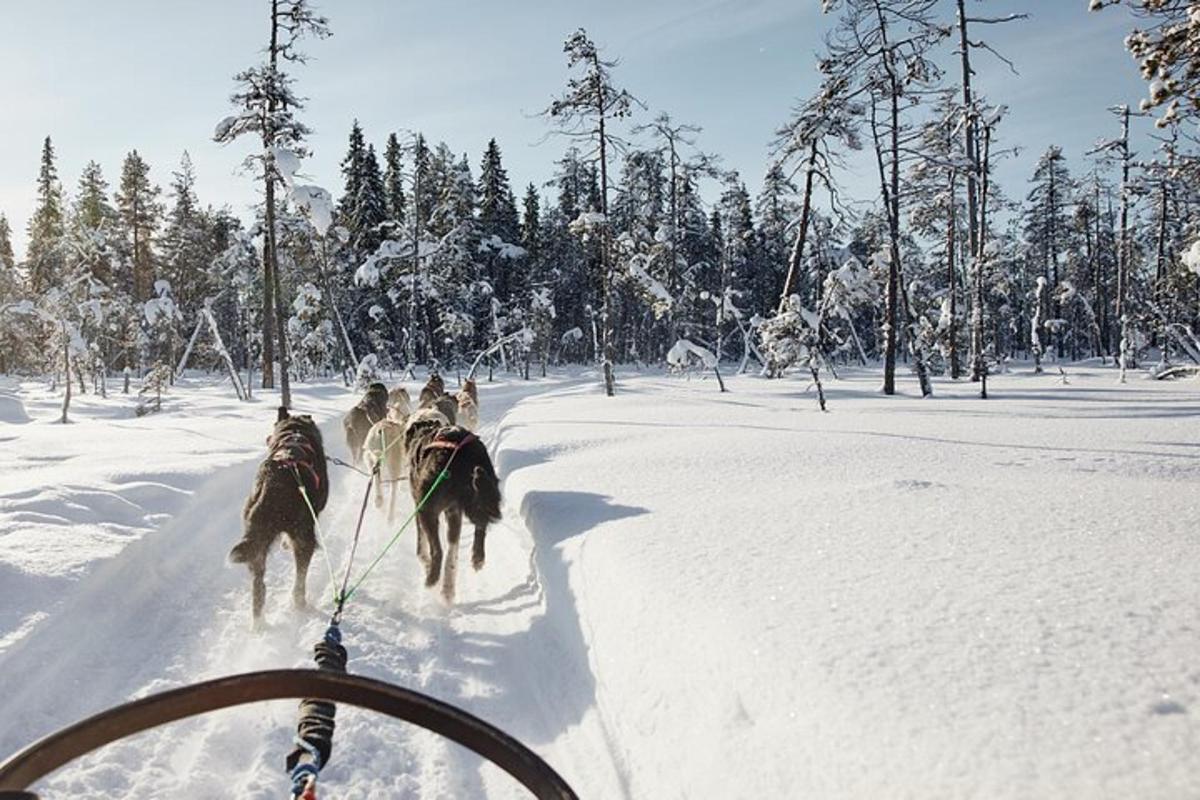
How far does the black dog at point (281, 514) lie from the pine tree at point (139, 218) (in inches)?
2224

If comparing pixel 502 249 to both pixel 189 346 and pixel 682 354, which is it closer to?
pixel 189 346

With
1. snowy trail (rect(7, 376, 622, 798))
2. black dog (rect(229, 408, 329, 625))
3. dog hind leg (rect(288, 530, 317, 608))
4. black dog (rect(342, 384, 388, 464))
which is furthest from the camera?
black dog (rect(342, 384, 388, 464))

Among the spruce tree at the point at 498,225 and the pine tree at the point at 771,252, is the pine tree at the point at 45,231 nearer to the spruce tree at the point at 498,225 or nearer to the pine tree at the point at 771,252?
the spruce tree at the point at 498,225

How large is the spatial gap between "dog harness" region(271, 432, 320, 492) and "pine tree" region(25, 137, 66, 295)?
155 ft

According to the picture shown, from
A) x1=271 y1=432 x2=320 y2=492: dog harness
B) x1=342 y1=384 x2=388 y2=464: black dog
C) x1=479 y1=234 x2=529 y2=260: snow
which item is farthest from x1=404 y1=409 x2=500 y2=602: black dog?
x1=479 y1=234 x2=529 y2=260: snow

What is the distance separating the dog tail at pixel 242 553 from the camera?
516 centimetres

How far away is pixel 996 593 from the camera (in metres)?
3.54

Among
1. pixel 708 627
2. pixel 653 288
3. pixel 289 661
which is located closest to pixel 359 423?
pixel 289 661

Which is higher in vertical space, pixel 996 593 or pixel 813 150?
pixel 813 150

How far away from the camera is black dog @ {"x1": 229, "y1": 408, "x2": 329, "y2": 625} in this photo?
529 centimetres

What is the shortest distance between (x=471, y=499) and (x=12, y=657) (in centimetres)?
328

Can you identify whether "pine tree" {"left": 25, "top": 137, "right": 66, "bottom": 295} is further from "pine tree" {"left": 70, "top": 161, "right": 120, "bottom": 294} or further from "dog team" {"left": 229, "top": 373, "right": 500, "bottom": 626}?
"dog team" {"left": 229, "top": 373, "right": 500, "bottom": 626}

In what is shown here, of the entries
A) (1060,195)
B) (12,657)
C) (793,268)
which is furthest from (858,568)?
(1060,195)

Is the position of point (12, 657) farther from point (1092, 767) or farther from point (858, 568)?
point (1092, 767)
